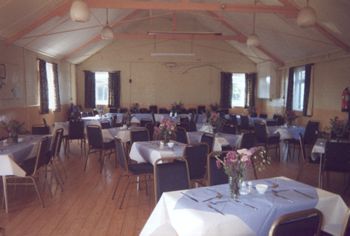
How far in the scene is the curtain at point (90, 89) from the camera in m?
13.7

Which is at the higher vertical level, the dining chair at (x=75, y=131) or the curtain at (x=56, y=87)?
the curtain at (x=56, y=87)

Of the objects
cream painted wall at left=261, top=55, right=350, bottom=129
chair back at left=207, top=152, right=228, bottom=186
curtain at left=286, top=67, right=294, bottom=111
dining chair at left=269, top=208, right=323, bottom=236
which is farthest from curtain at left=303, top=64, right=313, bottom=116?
dining chair at left=269, top=208, right=323, bottom=236

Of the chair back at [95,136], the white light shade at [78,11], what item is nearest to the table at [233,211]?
the white light shade at [78,11]

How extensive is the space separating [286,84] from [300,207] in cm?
1036

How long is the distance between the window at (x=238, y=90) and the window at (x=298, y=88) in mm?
3106

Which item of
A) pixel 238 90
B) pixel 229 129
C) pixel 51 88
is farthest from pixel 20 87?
pixel 238 90

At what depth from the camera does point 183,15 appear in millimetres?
13609

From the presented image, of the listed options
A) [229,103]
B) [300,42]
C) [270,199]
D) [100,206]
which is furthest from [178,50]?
[270,199]

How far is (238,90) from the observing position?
47.5 ft

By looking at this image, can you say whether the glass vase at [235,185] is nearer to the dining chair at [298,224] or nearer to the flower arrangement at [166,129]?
the dining chair at [298,224]

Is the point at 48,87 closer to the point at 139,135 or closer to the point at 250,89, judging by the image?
the point at 139,135

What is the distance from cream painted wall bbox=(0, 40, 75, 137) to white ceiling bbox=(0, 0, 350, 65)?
298mm

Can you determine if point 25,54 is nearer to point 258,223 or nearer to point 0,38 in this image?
point 0,38

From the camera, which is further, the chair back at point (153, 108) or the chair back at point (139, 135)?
the chair back at point (153, 108)
